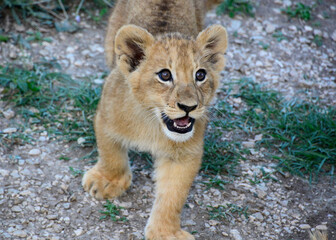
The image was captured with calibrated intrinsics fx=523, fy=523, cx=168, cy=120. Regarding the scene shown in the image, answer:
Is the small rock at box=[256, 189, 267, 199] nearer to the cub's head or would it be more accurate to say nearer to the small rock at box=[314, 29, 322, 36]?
the cub's head

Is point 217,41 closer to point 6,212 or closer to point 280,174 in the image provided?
point 280,174

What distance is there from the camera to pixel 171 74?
179 inches

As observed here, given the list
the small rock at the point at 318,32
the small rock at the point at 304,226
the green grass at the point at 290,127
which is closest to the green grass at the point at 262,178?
the green grass at the point at 290,127

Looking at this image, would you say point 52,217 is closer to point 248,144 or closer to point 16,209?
point 16,209

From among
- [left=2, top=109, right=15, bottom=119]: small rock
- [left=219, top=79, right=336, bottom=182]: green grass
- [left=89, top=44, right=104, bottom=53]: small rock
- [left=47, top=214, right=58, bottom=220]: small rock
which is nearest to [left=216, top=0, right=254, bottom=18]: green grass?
[left=219, top=79, right=336, bottom=182]: green grass

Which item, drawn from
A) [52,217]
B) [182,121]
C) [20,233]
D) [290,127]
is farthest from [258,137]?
[20,233]

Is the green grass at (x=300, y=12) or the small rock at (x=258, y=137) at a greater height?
Answer: the green grass at (x=300, y=12)

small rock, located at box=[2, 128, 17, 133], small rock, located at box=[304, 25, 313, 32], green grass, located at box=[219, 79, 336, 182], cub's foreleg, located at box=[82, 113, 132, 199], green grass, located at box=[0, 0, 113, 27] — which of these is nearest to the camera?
cub's foreleg, located at box=[82, 113, 132, 199]

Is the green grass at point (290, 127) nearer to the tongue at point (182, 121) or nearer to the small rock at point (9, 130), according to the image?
the tongue at point (182, 121)

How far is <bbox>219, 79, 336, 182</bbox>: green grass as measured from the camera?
609 cm

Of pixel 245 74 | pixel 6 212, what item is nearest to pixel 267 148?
pixel 245 74

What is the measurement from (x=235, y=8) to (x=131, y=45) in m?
4.07

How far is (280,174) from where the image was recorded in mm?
5992

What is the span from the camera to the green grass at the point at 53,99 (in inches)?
245
